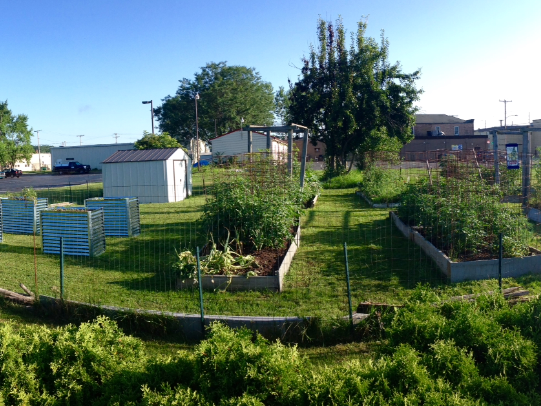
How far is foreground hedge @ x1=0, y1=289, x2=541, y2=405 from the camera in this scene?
11.0 feet

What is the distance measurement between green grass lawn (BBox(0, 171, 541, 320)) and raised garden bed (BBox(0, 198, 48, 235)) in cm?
40

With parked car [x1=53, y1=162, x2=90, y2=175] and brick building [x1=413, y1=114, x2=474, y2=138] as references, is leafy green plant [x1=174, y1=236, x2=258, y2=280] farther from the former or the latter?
brick building [x1=413, y1=114, x2=474, y2=138]

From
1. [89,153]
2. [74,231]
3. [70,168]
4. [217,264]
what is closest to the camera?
[217,264]

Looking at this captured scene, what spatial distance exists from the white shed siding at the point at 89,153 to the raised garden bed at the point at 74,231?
150 ft

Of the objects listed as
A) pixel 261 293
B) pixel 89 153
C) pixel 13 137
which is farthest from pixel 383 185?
pixel 13 137

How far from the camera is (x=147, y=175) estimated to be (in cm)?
1859

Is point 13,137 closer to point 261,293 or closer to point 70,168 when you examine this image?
point 70,168

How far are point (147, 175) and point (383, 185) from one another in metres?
8.91

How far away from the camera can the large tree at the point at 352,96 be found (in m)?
25.7

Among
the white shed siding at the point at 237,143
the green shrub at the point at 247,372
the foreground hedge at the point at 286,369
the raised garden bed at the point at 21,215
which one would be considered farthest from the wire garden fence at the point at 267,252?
the white shed siding at the point at 237,143

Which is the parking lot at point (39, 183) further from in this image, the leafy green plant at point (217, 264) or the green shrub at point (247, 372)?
the green shrub at point (247, 372)

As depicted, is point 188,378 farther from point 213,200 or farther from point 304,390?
point 213,200

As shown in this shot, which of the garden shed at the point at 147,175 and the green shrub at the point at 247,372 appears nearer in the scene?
the green shrub at the point at 247,372

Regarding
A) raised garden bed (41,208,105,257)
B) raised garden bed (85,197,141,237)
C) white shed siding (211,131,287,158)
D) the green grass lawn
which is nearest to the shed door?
the green grass lawn
